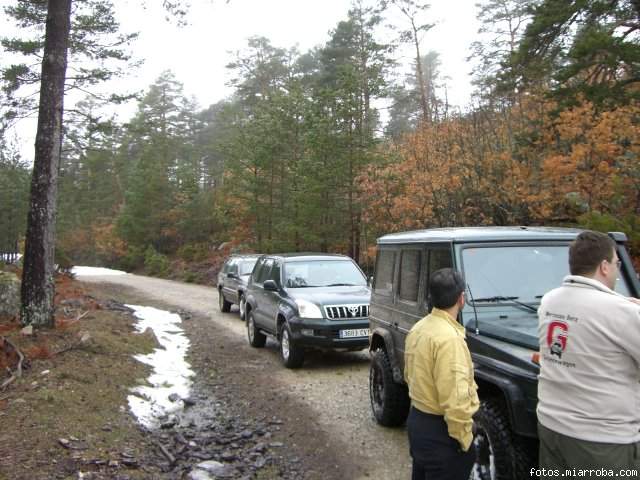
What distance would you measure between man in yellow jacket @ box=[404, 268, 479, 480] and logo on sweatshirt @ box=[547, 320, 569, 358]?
0.45 m

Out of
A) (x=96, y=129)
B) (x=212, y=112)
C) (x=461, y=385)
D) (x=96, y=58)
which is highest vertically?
(x=212, y=112)

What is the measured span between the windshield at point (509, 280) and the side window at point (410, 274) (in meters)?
0.74

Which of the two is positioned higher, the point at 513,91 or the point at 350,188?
the point at 513,91

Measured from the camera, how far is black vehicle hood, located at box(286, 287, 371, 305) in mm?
8898

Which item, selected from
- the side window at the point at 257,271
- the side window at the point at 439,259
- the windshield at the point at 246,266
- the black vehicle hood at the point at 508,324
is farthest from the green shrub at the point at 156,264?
the black vehicle hood at the point at 508,324

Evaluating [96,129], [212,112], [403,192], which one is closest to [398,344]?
[403,192]

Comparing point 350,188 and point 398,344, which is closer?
point 398,344

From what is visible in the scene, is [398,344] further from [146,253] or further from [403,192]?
[146,253]

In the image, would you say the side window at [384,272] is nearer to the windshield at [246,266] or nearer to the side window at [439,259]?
the side window at [439,259]

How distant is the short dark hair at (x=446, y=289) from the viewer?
3.04 metres

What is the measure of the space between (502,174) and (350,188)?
20.8 feet

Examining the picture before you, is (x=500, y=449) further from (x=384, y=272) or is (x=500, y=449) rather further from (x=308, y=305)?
(x=308, y=305)

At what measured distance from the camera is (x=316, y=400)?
7305 mm

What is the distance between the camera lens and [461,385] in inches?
113
